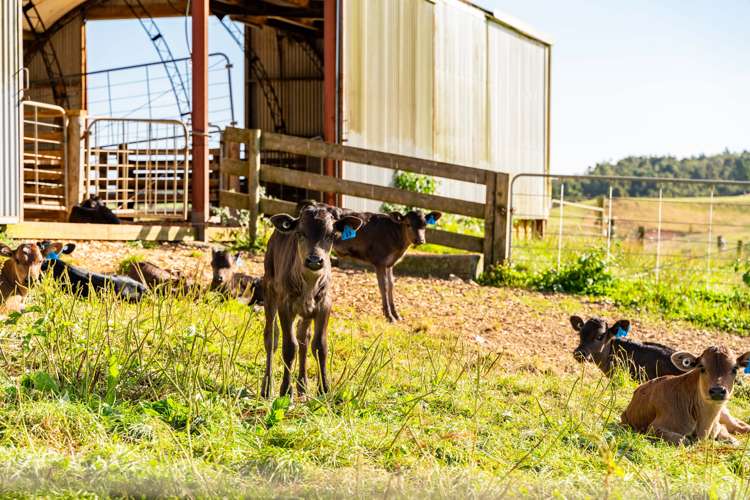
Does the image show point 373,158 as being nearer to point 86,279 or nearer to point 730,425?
point 86,279

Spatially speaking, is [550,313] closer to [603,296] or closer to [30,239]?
[603,296]

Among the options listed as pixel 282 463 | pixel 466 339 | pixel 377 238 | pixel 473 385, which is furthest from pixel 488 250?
pixel 282 463

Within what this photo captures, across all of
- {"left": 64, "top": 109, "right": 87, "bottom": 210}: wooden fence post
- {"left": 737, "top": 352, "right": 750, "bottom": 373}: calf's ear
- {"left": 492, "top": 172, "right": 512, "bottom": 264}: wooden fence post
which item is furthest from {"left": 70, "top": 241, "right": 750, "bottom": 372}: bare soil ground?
{"left": 737, "top": 352, "right": 750, "bottom": 373}: calf's ear

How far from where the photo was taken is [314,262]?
627 cm

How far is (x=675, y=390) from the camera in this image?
7066 mm

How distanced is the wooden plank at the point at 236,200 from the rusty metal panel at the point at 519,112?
937 cm

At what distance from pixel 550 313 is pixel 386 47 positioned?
825cm

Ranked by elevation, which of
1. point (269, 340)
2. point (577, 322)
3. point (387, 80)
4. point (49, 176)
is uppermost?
point (387, 80)

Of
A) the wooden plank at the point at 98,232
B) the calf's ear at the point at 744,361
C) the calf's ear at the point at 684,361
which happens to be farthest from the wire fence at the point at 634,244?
the calf's ear at the point at 744,361

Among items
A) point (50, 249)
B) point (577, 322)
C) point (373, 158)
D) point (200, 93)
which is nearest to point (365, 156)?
point (373, 158)

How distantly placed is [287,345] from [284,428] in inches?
45.2

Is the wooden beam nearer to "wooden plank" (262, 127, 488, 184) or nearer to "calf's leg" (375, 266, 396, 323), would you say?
"wooden plank" (262, 127, 488, 184)

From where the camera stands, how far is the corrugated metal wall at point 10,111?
1238cm

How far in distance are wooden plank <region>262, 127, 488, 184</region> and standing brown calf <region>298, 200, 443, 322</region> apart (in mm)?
2444
